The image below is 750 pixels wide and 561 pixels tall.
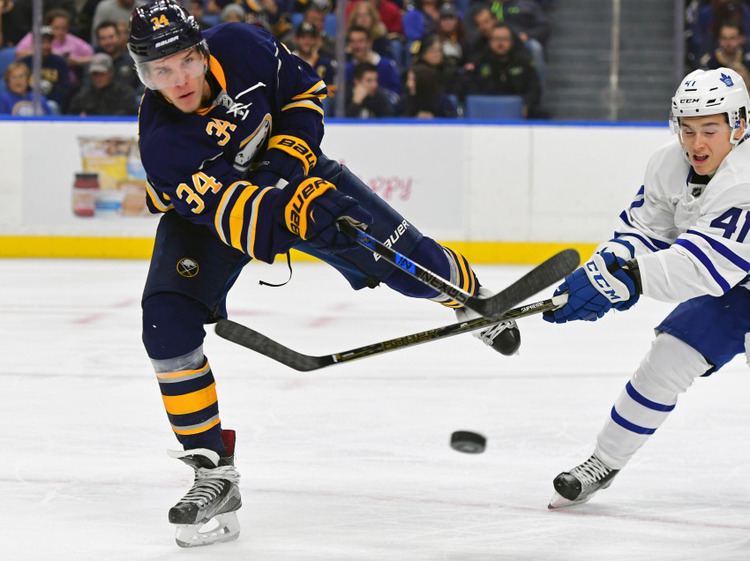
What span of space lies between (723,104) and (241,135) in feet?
2.92

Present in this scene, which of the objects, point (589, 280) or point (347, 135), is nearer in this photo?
point (589, 280)

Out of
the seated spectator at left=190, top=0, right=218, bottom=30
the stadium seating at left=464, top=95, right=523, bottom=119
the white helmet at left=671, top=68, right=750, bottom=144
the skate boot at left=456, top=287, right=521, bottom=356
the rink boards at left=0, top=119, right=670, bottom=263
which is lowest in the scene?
the rink boards at left=0, top=119, right=670, bottom=263

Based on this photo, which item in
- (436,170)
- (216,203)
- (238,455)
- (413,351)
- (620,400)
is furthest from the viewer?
(436,170)

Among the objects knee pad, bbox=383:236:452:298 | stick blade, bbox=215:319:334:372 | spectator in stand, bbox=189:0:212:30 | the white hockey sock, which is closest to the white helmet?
the white hockey sock

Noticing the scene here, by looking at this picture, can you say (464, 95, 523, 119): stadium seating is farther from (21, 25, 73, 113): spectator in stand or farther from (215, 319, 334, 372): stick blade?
(215, 319, 334, 372): stick blade

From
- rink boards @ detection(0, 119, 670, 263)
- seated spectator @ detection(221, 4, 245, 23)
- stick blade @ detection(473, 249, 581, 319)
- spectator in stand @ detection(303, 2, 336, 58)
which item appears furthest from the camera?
seated spectator @ detection(221, 4, 245, 23)

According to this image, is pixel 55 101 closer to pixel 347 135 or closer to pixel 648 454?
pixel 347 135

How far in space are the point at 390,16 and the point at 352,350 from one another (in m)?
5.23

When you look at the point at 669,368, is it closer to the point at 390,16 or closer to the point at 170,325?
the point at 170,325

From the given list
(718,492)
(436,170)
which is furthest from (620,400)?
(436,170)

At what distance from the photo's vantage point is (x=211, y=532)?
2354 mm

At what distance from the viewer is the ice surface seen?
7.65ft

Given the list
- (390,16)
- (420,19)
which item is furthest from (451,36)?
(390,16)

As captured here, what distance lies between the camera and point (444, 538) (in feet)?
7.70
